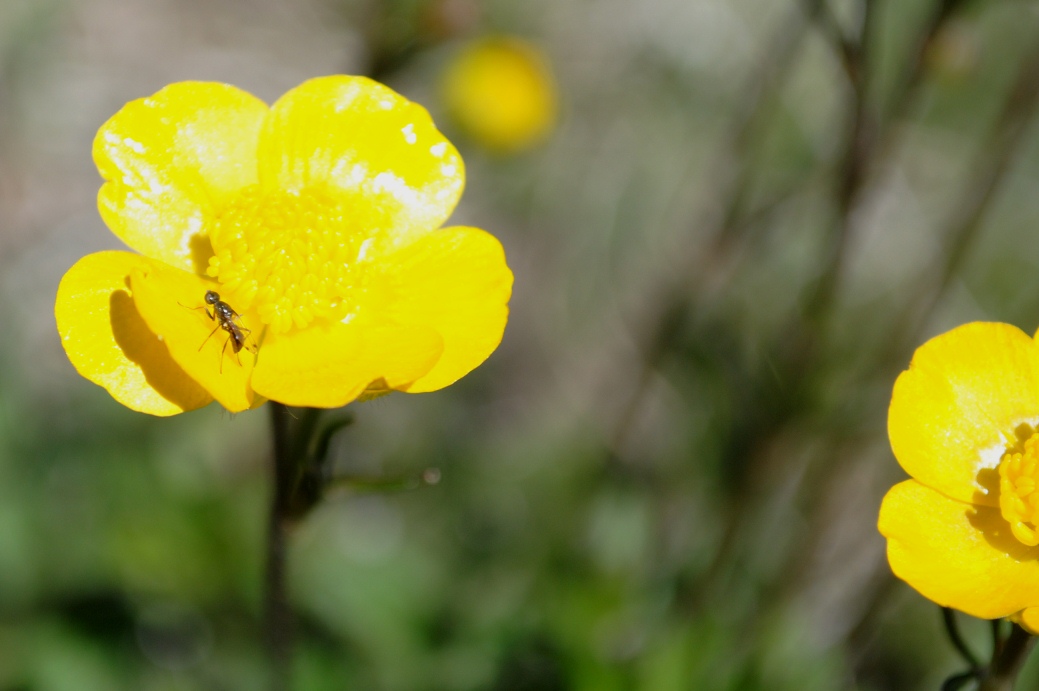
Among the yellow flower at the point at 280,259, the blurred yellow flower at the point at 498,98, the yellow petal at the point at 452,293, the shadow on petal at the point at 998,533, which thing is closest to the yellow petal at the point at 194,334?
the yellow flower at the point at 280,259

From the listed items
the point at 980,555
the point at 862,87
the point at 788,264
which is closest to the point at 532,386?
the point at 788,264

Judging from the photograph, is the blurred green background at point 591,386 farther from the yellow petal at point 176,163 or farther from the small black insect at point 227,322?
the yellow petal at point 176,163

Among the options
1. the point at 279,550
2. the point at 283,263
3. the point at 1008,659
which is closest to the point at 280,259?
the point at 283,263

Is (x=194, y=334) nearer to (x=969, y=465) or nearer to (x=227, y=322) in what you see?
(x=227, y=322)

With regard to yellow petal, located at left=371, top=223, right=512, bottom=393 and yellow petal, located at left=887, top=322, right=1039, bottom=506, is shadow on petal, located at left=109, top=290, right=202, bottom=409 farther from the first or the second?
yellow petal, located at left=887, top=322, right=1039, bottom=506

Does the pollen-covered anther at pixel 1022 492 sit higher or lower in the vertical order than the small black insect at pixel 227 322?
higher

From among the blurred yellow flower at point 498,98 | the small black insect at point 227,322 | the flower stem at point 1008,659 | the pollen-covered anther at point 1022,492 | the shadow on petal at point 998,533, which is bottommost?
the blurred yellow flower at point 498,98
